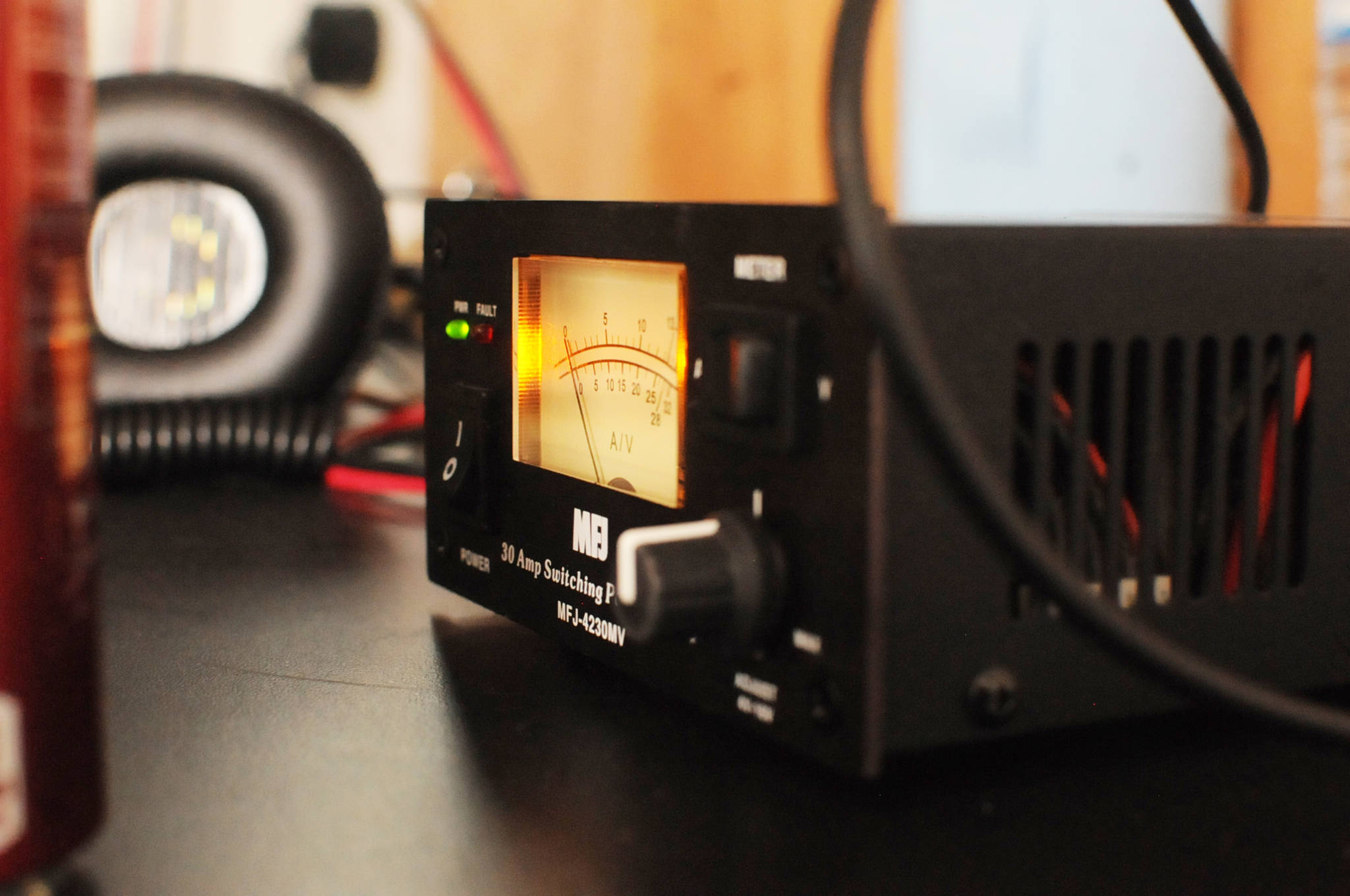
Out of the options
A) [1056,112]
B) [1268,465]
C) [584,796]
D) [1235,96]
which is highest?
[1056,112]

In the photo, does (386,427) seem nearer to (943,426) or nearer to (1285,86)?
(1285,86)

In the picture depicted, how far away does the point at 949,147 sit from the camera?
1.39 m

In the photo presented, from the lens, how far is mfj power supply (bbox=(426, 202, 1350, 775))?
407mm

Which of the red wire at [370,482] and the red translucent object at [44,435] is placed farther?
the red wire at [370,482]

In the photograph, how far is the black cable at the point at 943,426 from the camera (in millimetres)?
324

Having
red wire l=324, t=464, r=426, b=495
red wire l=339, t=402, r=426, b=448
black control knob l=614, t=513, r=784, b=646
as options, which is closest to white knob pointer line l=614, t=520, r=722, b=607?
black control knob l=614, t=513, r=784, b=646

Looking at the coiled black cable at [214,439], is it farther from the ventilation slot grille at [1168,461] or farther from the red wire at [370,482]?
the ventilation slot grille at [1168,461]

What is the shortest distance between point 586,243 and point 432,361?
156 millimetres

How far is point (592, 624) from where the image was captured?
0.54m

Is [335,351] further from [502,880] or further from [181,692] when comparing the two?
[502,880]

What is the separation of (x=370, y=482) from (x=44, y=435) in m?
0.77

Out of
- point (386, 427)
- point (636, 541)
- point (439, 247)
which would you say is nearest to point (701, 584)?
point (636, 541)

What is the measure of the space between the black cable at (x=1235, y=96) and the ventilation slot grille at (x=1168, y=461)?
0.21 m

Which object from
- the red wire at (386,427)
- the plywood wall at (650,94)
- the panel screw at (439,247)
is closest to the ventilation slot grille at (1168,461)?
the panel screw at (439,247)
